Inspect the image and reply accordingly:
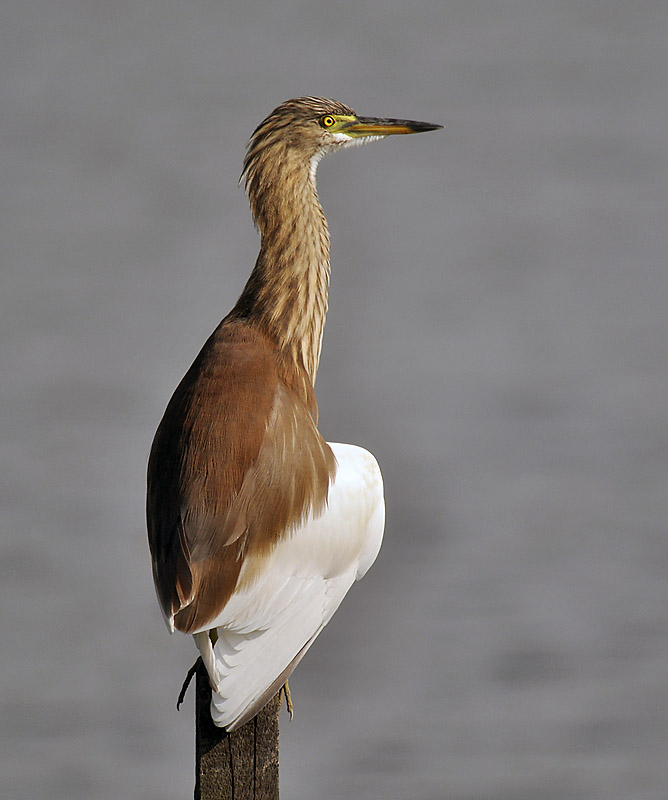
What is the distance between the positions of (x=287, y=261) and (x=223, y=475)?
59 cm

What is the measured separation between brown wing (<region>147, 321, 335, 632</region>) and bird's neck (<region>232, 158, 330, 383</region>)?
0.15m

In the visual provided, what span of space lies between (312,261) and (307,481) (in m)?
0.54

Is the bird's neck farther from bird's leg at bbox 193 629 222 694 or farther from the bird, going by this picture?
bird's leg at bbox 193 629 222 694

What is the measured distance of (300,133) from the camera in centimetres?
247

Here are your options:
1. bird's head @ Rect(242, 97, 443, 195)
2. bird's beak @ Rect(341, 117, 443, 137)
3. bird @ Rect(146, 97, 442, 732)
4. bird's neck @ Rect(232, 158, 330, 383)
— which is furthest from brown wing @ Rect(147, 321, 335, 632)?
bird's beak @ Rect(341, 117, 443, 137)

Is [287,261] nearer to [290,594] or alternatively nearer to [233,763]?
[290,594]

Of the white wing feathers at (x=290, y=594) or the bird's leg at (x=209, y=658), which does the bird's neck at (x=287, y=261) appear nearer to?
the white wing feathers at (x=290, y=594)

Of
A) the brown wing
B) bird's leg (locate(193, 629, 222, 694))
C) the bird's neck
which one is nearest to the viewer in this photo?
bird's leg (locate(193, 629, 222, 694))

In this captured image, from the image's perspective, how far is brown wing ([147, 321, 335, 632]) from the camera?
205 cm

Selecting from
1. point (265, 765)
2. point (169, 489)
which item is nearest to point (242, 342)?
point (169, 489)

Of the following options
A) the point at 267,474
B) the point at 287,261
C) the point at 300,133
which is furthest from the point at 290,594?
the point at 300,133

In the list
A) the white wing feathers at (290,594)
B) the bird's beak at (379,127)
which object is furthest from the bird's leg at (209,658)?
the bird's beak at (379,127)

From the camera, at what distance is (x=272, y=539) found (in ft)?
7.22

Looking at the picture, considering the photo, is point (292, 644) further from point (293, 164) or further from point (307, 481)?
point (293, 164)
